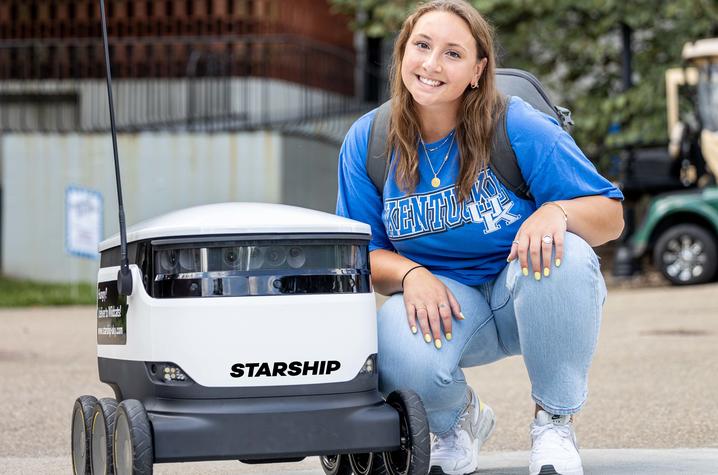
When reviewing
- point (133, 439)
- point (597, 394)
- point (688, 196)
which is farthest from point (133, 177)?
point (133, 439)

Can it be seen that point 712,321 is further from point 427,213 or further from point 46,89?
point 46,89

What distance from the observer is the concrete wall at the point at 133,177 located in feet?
50.6

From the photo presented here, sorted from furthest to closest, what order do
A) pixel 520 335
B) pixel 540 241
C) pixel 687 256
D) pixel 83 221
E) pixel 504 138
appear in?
pixel 687 256, pixel 83 221, pixel 504 138, pixel 520 335, pixel 540 241

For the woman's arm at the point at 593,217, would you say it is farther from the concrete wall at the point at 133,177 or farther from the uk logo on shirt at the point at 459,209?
the concrete wall at the point at 133,177

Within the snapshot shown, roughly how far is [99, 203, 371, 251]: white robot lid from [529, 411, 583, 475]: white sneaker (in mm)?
780

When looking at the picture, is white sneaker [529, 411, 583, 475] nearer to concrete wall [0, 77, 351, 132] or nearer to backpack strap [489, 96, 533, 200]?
backpack strap [489, 96, 533, 200]

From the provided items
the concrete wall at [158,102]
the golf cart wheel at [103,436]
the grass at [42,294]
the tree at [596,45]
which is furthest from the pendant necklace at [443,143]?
the tree at [596,45]

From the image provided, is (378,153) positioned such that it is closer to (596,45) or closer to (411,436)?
(411,436)

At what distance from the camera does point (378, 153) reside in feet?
13.0

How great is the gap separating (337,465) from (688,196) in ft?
39.4

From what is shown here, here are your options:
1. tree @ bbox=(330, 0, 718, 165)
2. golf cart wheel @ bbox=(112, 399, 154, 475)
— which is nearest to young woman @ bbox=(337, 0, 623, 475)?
golf cart wheel @ bbox=(112, 399, 154, 475)

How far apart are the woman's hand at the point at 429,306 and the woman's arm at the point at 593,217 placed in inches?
15.2

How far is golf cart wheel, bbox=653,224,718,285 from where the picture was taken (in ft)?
49.8

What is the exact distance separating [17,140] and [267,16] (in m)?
3.85
